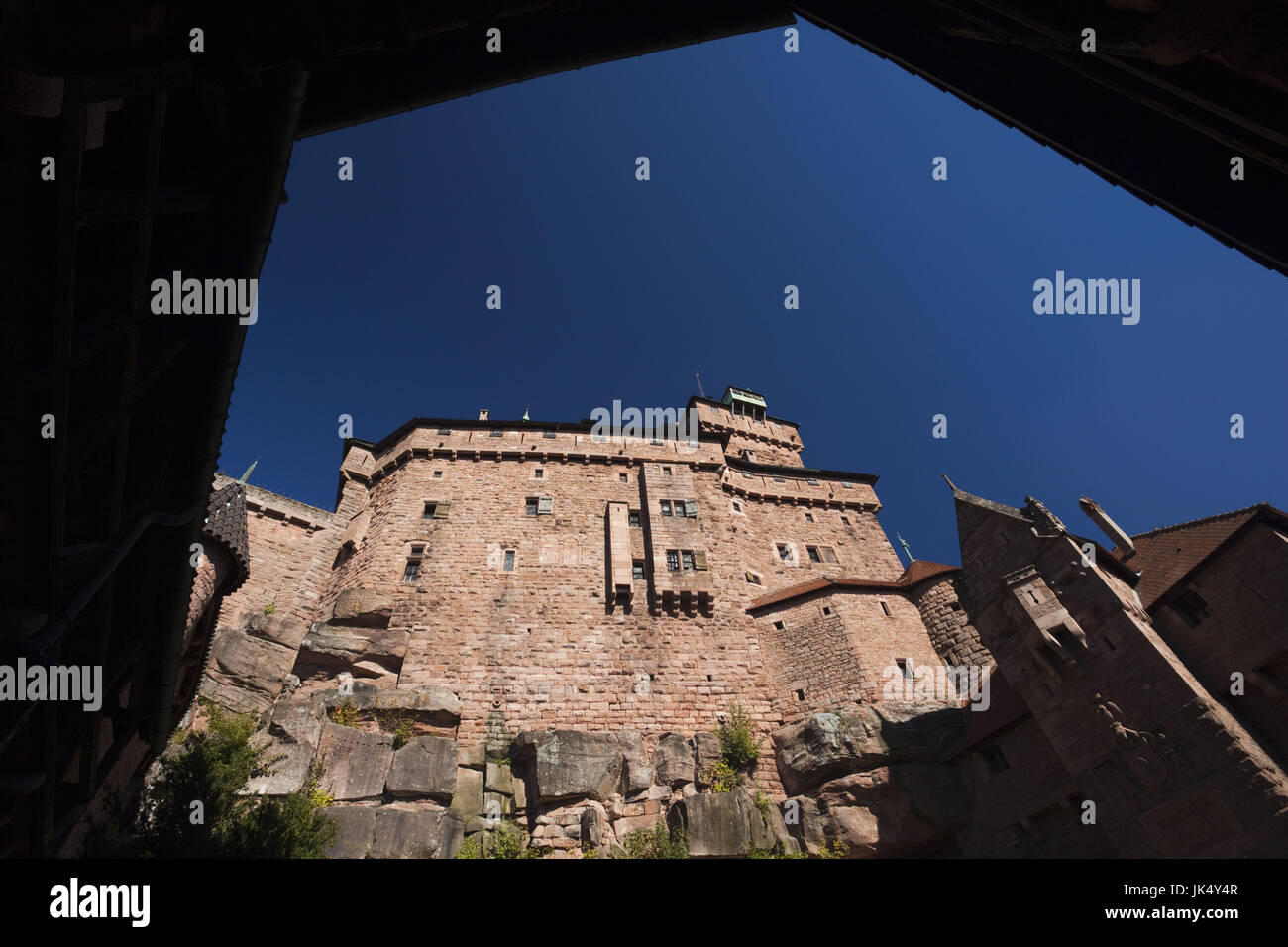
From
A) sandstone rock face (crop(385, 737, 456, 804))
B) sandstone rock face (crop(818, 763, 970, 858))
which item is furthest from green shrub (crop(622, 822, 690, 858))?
sandstone rock face (crop(385, 737, 456, 804))

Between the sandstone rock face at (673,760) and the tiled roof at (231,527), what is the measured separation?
13.9m

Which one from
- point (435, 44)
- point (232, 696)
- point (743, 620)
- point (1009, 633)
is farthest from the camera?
point (743, 620)

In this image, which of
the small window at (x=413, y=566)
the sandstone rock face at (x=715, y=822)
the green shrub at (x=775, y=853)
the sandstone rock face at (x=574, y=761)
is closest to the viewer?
the green shrub at (x=775, y=853)

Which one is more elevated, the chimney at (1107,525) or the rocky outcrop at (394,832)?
the chimney at (1107,525)

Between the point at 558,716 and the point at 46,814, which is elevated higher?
the point at 46,814

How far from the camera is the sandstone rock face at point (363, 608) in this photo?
72.7ft

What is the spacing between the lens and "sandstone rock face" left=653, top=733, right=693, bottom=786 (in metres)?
18.9

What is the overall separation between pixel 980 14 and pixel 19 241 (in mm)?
9834

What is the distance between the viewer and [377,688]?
65.7ft

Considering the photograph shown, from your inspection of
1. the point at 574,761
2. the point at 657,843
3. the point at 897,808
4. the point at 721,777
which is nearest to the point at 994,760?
the point at 897,808

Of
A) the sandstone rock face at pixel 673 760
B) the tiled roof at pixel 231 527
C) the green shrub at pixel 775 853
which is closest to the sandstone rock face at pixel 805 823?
the green shrub at pixel 775 853

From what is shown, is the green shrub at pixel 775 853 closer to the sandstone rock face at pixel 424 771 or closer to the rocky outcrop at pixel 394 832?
the rocky outcrop at pixel 394 832
